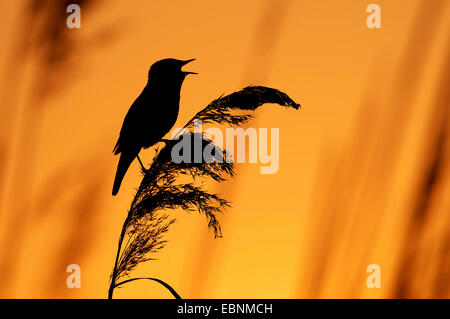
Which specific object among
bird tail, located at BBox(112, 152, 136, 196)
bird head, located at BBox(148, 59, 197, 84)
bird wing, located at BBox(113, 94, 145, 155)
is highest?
bird head, located at BBox(148, 59, 197, 84)

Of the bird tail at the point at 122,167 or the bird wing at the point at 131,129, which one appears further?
the bird wing at the point at 131,129

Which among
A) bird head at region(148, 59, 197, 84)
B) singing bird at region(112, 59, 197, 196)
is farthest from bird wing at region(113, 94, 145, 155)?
bird head at region(148, 59, 197, 84)

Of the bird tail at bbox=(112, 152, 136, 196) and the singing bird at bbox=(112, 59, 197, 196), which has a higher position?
the singing bird at bbox=(112, 59, 197, 196)

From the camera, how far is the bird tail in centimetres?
307

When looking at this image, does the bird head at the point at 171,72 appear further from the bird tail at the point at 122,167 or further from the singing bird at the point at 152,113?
the bird tail at the point at 122,167

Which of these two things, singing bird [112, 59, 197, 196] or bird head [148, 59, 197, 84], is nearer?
singing bird [112, 59, 197, 196]

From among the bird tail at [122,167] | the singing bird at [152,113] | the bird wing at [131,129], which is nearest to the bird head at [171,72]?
the singing bird at [152,113]

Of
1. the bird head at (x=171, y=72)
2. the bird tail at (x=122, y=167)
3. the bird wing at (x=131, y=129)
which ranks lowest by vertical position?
the bird tail at (x=122, y=167)

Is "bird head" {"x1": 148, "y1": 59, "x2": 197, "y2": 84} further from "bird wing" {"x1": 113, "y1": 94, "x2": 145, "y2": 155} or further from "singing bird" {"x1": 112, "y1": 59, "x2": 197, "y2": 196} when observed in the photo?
"bird wing" {"x1": 113, "y1": 94, "x2": 145, "y2": 155}

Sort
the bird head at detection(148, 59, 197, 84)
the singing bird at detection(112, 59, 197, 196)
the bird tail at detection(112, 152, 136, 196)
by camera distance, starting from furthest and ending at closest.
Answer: the bird head at detection(148, 59, 197, 84)
the singing bird at detection(112, 59, 197, 196)
the bird tail at detection(112, 152, 136, 196)

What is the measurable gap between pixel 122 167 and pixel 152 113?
478mm

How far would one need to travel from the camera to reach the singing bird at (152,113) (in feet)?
10.6

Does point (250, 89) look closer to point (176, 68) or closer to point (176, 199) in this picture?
point (176, 199)
